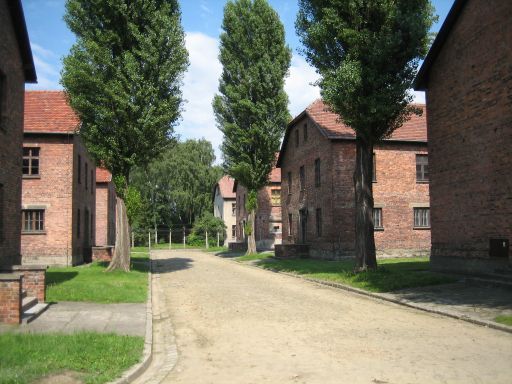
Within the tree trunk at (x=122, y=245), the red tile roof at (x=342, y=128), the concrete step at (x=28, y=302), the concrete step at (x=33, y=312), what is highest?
the red tile roof at (x=342, y=128)

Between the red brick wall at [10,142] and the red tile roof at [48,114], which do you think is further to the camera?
the red tile roof at [48,114]

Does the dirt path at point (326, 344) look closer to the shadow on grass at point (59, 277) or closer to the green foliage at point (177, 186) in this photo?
the shadow on grass at point (59, 277)

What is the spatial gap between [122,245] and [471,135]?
13.2m

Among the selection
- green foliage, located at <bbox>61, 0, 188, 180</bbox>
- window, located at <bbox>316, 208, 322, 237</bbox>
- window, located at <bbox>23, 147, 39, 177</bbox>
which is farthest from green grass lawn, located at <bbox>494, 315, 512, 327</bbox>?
window, located at <bbox>23, 147, 39, 177</bbox>

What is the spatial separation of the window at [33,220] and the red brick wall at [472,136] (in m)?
18.0

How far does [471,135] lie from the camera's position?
16016 mm

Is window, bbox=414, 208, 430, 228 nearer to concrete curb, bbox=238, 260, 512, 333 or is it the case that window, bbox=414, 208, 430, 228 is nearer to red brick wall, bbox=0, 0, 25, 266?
concrete curb, bbox=238, 260, 512, 333

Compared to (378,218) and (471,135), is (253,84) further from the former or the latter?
(471,135)

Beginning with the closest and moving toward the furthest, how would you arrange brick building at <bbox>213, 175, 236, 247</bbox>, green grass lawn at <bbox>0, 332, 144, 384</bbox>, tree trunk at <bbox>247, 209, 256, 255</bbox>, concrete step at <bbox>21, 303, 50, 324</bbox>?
green grass lawn at <bbox>0, 332, 144, 384</bbox>, concrete step at <bbox>21, 303, 50, 324</bbox>, tree trunk at <bbox>247, 209, 256, 255</bbox>, brick building at <bbox>213, 175, 236, 247</bbox>

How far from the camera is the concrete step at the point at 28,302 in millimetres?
9992

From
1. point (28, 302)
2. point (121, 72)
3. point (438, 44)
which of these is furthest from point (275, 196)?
point (28, 302)

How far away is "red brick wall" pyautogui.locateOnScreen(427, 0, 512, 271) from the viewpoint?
1460 cm

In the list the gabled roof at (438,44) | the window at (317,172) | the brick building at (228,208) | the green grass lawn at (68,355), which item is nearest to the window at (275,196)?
the brick building at (228,208)

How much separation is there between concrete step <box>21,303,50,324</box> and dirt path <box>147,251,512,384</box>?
261 centimetres
